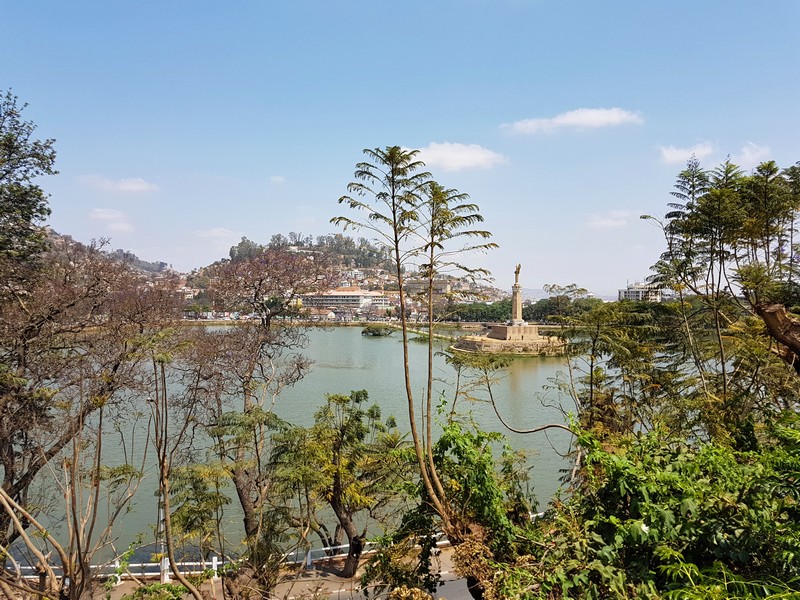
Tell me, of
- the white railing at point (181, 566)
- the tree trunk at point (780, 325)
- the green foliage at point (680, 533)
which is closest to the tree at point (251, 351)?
the white railing at point (181, 566)

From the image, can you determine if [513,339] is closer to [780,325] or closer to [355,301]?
[780,325]

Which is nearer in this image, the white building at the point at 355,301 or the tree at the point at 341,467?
the tree at the point at 341,467

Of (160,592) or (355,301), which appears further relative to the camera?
(355,301)

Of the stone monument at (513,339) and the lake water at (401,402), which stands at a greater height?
the stone monument at (513,339)

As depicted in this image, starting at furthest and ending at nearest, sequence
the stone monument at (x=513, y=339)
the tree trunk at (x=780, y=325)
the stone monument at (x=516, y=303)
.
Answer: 1. the stone monument at (x=516, y=303)
2. the stone monument at (x=513, y=339)
3. the tree trunk at (x=780, y=325)

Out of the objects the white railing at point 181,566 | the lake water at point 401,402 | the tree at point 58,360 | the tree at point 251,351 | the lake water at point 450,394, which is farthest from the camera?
the lake water at point 450,394

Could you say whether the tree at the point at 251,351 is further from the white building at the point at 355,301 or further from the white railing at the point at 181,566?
the white building at the point at 355,301

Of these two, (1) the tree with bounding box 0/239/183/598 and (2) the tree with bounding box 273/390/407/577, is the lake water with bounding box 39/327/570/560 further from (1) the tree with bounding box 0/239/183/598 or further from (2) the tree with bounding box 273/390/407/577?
(2) the tree with bounding box 273/390/407/577

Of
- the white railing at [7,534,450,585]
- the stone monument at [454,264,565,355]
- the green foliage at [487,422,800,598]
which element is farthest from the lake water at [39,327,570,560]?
the green foliage at [487,422,800,598]

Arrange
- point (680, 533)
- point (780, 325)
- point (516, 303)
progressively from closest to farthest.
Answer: point (680, 533) < point (780, 325) < point (516, 303)

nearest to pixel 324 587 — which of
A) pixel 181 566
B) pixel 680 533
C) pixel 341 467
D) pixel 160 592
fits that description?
pixel 341 467

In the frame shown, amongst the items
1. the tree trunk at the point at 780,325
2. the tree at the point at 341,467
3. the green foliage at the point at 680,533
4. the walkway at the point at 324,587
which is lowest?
the walkway at the point at 324,587

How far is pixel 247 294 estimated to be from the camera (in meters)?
9.12

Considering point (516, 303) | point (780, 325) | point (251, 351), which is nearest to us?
point (780, 325)
